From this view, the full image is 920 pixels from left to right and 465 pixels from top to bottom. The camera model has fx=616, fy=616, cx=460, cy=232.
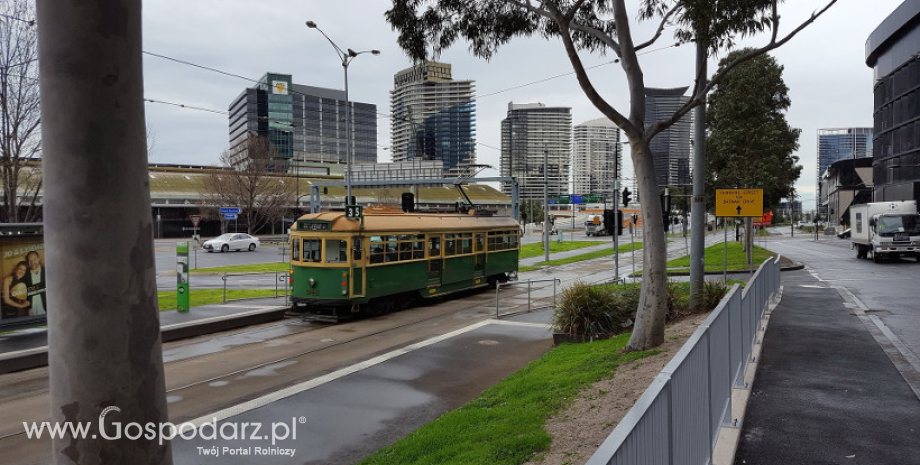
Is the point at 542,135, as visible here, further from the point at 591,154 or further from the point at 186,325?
the point at 186,325

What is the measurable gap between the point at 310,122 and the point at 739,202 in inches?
5190

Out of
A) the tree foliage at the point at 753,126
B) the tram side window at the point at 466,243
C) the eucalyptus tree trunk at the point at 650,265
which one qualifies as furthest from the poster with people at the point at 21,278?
the tree foliage at the point at 753,126

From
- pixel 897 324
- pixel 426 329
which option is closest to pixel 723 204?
pixel 897 324

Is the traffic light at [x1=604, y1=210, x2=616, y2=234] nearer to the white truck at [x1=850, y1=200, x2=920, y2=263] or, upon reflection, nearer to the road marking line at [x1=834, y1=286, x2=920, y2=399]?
the road marking line at [x1=834, y1=286, x2=920, y2=399]

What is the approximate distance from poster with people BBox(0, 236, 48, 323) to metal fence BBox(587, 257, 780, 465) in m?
13.0

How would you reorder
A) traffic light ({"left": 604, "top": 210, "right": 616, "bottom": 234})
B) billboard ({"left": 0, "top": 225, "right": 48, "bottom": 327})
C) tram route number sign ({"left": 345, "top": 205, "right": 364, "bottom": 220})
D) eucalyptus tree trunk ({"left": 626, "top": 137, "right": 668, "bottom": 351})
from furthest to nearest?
1. traffic light ({"left": 604, "top": 210, "right": 616, "bottom": 234})
2. tram route number sign ({"left": 345, "top": 205, "right": 364, "bottom": 220})
3. billboard ({"left": 0, "top": 225, "right": 48, "bottom": 327})
4. eucalyptus tree trunk ({"left": 626, "top": 137, "right": 668, "bottom": 351})

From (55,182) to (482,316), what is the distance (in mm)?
15329

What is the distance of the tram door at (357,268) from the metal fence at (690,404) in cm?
1063

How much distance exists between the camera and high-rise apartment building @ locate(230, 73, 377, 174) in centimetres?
12581

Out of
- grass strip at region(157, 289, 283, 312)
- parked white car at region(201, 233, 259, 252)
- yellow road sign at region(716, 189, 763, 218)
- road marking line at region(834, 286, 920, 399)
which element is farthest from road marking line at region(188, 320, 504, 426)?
parked white car at region(201, 233, 259, 252)

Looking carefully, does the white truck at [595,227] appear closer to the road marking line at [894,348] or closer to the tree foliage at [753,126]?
the tree foliage at [753,126]

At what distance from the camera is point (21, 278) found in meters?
13.2

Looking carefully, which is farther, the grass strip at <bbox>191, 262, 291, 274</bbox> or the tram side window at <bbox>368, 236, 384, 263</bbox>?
the grass strip at <bbox>191, 262, 291, 274</bbox>

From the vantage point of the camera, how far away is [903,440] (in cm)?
593
